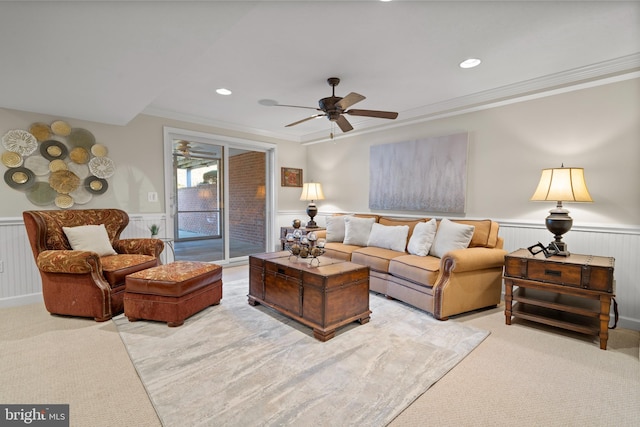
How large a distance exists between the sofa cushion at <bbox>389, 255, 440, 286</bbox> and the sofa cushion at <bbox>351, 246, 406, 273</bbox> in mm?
91

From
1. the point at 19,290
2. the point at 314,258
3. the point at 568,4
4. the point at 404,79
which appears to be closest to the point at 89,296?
the point at 19,290

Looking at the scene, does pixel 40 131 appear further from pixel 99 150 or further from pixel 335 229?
pixel 335 229

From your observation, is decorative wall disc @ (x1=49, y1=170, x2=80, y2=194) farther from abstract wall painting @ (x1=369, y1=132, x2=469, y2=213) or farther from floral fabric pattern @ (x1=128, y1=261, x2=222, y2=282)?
abstract wall painting @ (x1=369, y1=132, x2=469, y2=213)

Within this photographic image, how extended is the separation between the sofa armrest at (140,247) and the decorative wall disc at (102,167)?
3.02 feet

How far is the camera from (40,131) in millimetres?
3252

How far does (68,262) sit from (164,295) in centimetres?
91

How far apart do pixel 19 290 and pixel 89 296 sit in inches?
50.1

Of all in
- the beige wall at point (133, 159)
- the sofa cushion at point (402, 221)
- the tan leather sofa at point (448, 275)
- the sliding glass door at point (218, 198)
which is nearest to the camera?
the tan leather sofa at point (448, 275)

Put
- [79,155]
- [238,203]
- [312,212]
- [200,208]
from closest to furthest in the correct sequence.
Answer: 1. [79,155]
2. [200,208]
3. [238,203]
4. [312,212]

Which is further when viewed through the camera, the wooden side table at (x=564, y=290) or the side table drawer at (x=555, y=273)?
the side table drawer at (x=555, y=273)

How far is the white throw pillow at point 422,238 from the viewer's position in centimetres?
337

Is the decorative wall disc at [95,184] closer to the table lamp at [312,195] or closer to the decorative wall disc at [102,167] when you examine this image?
the decorative wall disc at [102,167]

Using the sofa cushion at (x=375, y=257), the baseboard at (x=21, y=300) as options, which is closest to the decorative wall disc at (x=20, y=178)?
the baseboard at (x=21, y=300)

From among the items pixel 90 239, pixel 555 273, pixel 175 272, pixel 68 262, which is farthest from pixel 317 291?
pixel 90 239
